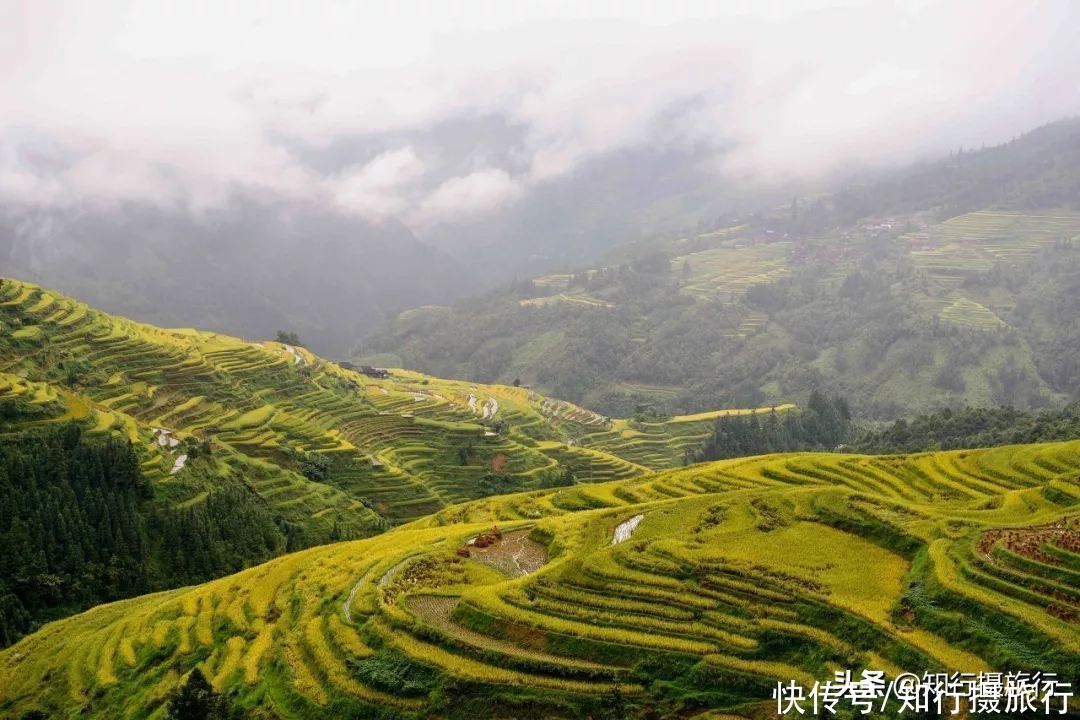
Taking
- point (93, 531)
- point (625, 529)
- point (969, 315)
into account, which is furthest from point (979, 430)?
point (969, 315)

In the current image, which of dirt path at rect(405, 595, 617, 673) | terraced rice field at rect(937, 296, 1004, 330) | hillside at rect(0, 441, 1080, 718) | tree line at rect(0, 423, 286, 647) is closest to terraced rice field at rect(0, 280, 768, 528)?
tree line at rect(0, 423, 286, 647)

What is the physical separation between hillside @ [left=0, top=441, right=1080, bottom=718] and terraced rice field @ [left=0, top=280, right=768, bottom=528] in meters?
21.0

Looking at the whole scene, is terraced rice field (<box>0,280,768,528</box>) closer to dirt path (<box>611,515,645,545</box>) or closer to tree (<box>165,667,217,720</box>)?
dirt path (<box>611,515,645,545</box>)

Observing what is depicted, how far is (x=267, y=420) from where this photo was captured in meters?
73.0

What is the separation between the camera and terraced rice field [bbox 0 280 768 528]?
59312 millimetres

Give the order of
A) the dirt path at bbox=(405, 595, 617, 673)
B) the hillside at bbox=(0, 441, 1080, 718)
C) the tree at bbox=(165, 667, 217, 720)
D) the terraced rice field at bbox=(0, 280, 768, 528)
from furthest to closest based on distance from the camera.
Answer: the terraced rice field at bbox=(0, 280, 768, 528) < the tree at bbox=(165, 667, 217, 720) < the dirt path at bbox=(405, 595, 617, 673) < the hillside at bbox=(0, 441, 1080, 718)

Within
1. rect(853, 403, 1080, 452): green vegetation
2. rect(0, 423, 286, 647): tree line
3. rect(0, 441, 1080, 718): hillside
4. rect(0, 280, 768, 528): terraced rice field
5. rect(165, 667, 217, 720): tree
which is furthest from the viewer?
rect(853, 403, 1080, 452): green vegetation

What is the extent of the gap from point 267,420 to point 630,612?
56748 mm

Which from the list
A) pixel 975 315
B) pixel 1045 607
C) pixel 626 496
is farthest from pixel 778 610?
pixel 975 315

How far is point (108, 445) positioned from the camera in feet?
169

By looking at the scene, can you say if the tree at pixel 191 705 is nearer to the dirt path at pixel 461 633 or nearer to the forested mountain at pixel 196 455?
the dirt path at pixel 461 633

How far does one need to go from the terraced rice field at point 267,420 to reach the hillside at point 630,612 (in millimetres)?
21033

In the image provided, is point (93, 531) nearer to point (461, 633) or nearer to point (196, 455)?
point (196, 455)

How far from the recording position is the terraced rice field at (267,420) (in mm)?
59312
